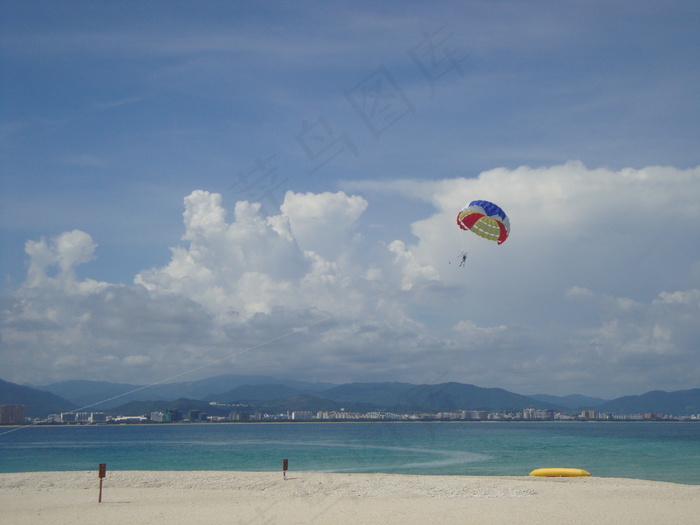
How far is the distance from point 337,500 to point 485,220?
14635mm

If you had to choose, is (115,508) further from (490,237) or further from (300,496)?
(490,237)

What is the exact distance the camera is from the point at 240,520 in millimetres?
19469

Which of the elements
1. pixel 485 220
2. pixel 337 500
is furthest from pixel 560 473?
pixel 337 500

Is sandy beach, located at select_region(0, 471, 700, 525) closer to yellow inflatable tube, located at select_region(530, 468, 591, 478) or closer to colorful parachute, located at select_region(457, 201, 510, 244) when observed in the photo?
yellow inflatable tube, located at select_region(530, 468, 591, 478)

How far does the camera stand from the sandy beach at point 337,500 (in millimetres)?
19609

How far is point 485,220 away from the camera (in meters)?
29.7

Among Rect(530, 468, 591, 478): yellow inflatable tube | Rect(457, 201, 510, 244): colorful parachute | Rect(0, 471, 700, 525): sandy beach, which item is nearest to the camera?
Rect(0, 471, 700, 525): sandy beach

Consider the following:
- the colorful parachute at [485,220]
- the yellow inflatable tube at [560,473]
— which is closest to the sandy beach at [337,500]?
the yellow inflatable tube at [560,473]

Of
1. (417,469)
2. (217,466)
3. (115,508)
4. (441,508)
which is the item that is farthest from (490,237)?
(217,466)

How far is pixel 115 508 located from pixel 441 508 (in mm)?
11638

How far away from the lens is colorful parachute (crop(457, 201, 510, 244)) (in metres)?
28.5

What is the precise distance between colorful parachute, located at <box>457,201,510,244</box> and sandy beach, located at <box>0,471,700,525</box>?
11.7 m

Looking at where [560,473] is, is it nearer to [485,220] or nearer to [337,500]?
[485,220]

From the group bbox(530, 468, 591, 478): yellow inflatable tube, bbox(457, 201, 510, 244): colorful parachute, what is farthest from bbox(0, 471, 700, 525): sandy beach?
bbox(457, 201, 510, 244): colorful parachute
